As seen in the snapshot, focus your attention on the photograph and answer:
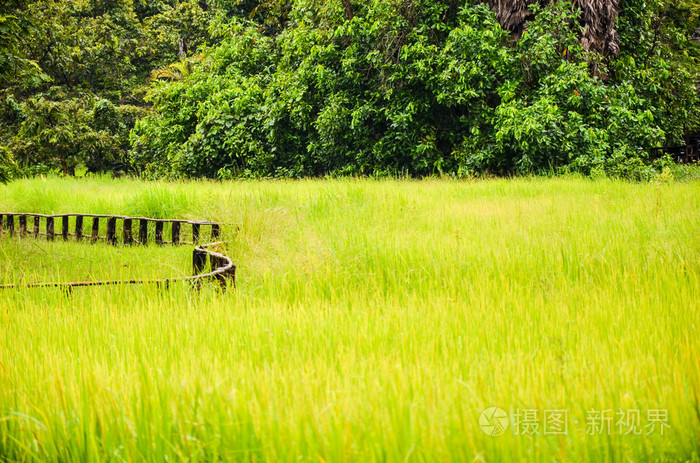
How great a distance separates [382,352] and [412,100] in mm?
12705

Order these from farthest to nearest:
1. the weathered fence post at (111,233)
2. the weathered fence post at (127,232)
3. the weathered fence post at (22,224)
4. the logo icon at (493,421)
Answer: the weathered fence post at (22,224), the weathered fence post at (111,233), the weathered fence post at (127,232), the logo icon at (493,421)

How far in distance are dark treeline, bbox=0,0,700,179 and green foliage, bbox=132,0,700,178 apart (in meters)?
0.05

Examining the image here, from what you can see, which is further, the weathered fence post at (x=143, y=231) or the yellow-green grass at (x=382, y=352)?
the weathered fence post at (x=143, y=231)

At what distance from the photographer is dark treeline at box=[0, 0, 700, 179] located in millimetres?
12984

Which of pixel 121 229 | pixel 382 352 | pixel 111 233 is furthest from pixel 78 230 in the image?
pixel 382 352

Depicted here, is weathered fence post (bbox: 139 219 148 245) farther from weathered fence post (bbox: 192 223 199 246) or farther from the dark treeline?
the dark treeline

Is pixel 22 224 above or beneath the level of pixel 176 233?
beneath

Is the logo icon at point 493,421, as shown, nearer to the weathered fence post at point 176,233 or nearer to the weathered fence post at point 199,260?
the weathered fence post at point 199,260

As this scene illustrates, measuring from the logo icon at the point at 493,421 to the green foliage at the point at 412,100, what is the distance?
427 inches

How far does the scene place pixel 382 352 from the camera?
2.96m

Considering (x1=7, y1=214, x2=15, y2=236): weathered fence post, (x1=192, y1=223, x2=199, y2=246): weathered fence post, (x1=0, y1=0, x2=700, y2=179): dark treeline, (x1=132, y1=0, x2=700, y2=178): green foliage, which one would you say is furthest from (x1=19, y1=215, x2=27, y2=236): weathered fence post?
(x1=132, y1=0, x2=700, y2=178): green foliage

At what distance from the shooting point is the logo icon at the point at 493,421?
197 cm

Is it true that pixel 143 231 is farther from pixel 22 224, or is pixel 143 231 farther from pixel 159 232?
pixel 22 224

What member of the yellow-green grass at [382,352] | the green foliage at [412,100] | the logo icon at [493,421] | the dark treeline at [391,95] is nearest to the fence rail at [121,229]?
the dark treeline at [391,95]
